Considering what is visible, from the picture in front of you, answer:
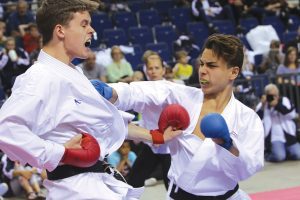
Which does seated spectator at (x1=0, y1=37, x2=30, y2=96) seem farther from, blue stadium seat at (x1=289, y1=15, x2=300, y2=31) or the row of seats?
blue stadium seat at (x1=289, y1=15, x2=300, y2=31)

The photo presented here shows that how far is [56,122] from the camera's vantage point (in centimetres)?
305

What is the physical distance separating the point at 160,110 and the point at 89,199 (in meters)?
0.95

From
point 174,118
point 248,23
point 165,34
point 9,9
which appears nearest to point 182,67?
point 165,34

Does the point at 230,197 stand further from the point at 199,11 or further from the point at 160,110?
the point at 199,11

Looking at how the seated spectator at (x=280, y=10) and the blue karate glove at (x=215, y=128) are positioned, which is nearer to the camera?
the blue karate glove at (x=215, y=128)

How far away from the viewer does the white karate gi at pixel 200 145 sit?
3.61 m

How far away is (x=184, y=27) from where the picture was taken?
538 inches

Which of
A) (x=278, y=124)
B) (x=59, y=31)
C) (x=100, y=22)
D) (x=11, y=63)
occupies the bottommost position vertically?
(x=278, y=124)

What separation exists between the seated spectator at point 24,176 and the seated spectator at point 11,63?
2.33 metres

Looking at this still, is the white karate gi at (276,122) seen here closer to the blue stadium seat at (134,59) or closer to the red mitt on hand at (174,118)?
→ the blue stadium seat at (134,59)

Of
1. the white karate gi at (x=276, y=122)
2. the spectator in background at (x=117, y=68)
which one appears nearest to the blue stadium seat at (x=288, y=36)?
the spectator in background at (x=117, y=68)

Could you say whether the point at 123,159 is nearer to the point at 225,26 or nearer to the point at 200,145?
the point at 200,145

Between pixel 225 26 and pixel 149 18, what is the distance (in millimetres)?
1603


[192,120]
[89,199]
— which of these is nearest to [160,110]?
[192,120]
